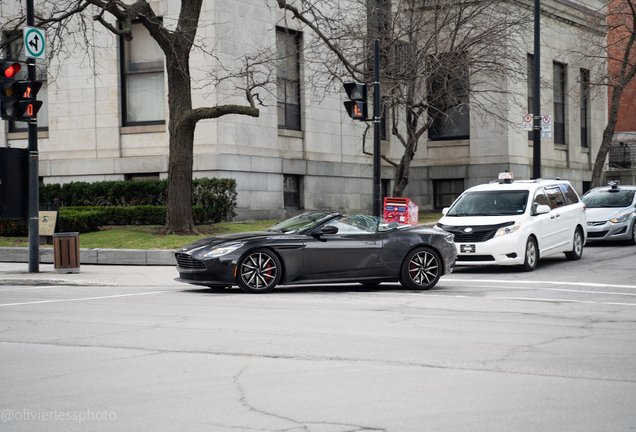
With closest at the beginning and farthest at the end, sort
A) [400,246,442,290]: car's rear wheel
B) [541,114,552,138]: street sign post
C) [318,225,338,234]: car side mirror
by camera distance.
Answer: [318,225,338,234]: car side mirror, [400,246,442,290]: car's rear wheel, [541,114,552,138]: street sign post

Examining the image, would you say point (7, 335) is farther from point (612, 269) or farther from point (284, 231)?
point (612, 269)

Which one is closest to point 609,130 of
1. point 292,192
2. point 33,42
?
point 292,192

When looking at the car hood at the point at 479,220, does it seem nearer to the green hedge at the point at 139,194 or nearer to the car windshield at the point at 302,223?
the car windshield at the point at 302,223

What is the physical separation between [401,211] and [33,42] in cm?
858

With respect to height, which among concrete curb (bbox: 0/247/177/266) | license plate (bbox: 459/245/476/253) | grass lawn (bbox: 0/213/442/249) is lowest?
concrete curb (bbox: 0/247/177/266)

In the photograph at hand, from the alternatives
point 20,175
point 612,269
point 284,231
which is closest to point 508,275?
point 612,269

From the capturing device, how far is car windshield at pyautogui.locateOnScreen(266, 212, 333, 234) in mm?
12531

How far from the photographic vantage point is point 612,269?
631 inches

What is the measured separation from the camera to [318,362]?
6.86m

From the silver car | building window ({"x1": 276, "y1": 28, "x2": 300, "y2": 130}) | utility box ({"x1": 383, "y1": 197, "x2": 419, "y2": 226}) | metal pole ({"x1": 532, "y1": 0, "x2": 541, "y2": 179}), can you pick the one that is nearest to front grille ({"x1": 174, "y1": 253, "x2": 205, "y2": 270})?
utility box ({"x1": 383, "y1": 197, "x2": 419, "y2": 226})

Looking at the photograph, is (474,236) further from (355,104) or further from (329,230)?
(329,230)

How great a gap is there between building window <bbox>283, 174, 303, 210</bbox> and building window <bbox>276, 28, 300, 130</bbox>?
184 cm

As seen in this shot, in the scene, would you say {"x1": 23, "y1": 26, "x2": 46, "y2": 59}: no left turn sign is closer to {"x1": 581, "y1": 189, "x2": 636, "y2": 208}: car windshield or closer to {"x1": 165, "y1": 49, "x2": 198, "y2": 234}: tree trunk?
{"x1": 165, "y1": 49, "x2": 198, "y2": 234}: tree trunk

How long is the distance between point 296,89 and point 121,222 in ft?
29.3
